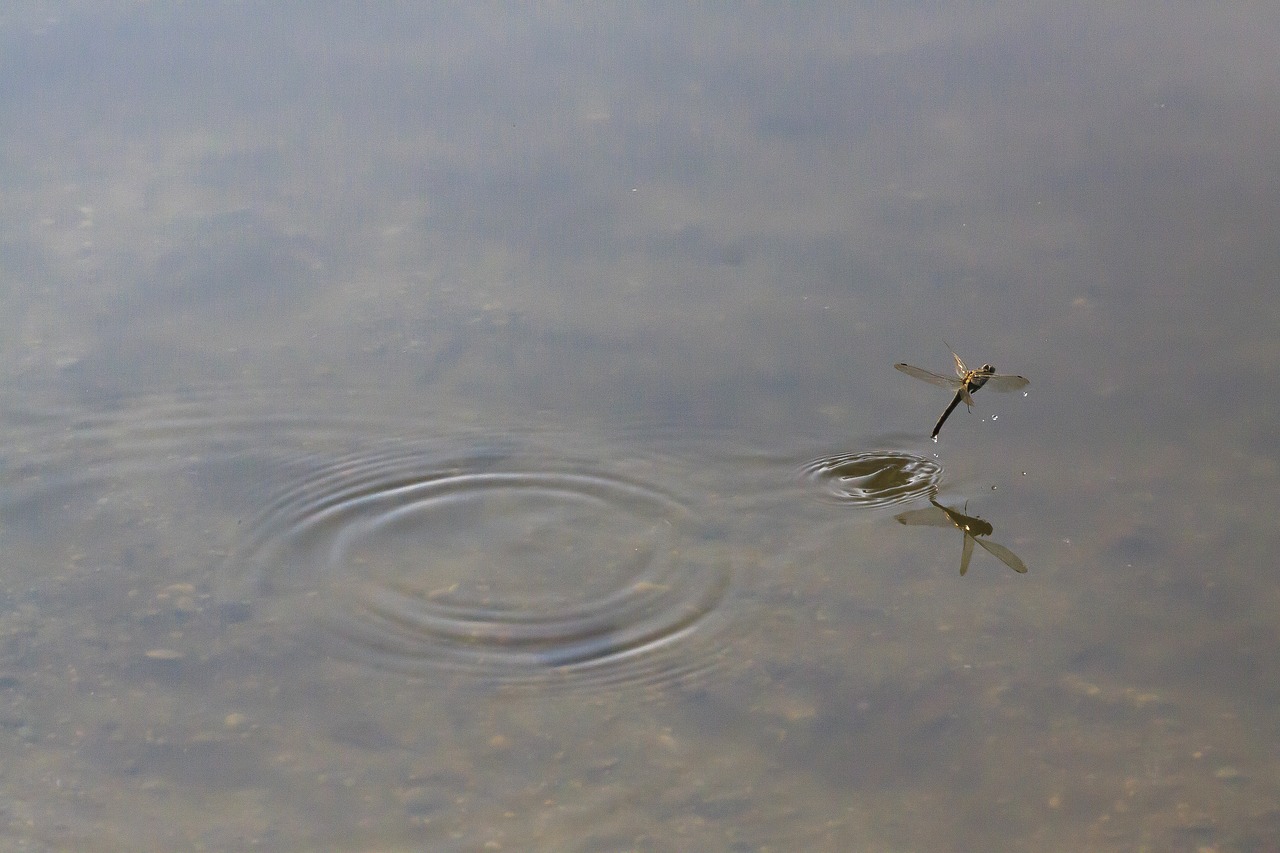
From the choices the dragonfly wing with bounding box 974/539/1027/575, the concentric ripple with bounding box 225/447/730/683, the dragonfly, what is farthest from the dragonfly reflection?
the concentric ripple with bounding box 225/447/730/683

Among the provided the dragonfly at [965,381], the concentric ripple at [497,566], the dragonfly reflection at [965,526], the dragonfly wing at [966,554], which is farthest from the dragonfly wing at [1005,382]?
the concentric ripple at [497,566]

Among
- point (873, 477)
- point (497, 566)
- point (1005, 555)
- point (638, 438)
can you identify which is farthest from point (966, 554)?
point (497, 566)

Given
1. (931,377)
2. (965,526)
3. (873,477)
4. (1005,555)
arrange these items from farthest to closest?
(931,377), (873,477), (965,526), (1005,555)

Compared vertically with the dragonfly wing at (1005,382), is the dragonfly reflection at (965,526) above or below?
below

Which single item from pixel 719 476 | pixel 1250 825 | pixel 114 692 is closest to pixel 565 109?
pixel 719 476

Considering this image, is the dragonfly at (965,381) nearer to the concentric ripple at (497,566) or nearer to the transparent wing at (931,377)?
the transparent wing at (931,377)

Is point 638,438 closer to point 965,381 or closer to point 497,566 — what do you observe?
point 497,566
